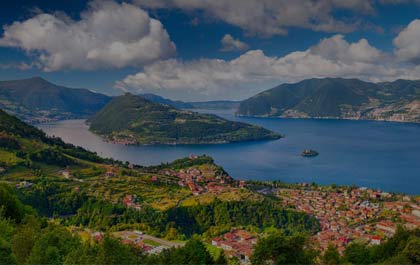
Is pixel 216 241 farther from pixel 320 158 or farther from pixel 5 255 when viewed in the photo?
pixel 320 158

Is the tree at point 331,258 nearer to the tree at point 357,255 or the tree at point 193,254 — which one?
the tree at point 357,255

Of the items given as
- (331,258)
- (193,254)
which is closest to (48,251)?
(193,254)

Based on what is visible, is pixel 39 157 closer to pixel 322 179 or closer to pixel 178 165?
pixel 178 165

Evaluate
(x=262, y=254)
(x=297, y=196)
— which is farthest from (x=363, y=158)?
(x=262, y=254)

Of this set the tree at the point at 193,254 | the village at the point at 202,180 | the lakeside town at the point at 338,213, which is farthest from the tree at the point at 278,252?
the village at the point at 202,180

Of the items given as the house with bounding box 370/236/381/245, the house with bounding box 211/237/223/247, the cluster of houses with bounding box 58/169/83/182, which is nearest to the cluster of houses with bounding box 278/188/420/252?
the house with bounding box 370/236/381/245

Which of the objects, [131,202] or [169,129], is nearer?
[131,202]
